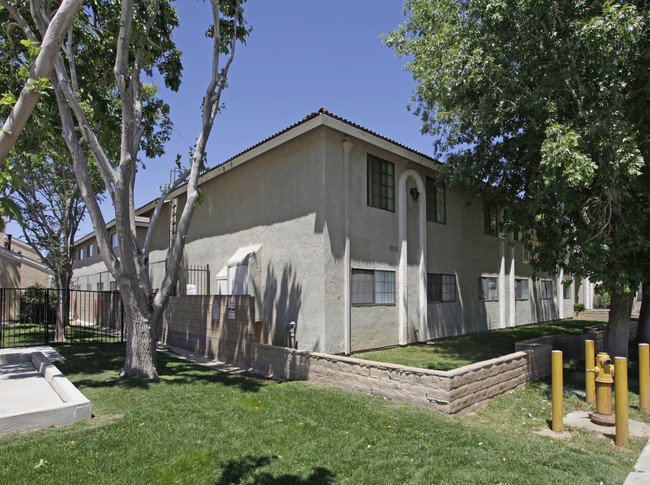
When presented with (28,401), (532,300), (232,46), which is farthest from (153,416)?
(532,300)

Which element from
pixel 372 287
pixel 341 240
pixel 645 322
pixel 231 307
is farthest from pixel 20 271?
pixel 645 322

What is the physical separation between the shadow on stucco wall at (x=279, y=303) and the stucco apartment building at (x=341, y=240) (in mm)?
37

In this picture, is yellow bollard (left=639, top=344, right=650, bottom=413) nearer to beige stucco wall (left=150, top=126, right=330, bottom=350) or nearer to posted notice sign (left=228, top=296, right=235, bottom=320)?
beige stucco wall (left=150, top=126, right=330, bottom=350)

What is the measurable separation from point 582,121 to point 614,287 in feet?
11.5

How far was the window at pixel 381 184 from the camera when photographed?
12.1 meters

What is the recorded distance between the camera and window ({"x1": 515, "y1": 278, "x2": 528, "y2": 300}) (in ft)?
63.4

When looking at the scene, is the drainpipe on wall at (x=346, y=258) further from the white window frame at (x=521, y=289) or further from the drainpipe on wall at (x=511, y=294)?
the white window frame at (x=521, y=289)

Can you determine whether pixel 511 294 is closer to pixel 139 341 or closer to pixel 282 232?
pixel 282 232

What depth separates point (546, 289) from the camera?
870 inches

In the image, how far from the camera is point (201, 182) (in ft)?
50.8

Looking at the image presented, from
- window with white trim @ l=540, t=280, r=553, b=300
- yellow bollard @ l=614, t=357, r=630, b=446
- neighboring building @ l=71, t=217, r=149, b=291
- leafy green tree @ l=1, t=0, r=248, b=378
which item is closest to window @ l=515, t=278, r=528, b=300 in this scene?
window with white trim @ l=540, t=280, r=553, b=300

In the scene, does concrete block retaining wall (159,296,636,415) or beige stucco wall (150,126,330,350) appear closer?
concrete block retaining wall (159,296,636,415)

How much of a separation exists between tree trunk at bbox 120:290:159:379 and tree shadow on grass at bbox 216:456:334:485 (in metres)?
4.92

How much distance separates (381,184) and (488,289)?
7.76 m
